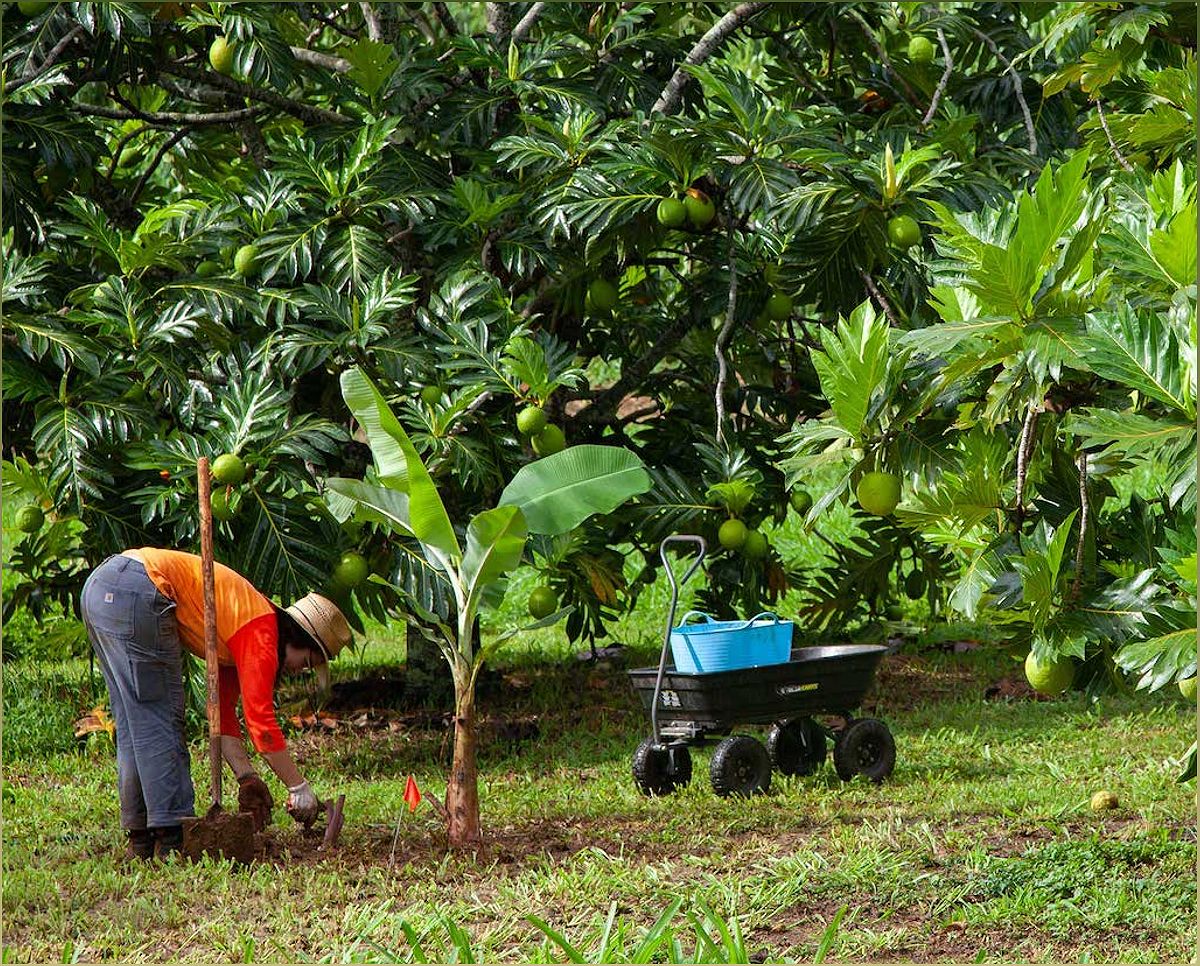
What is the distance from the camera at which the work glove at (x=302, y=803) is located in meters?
4.82

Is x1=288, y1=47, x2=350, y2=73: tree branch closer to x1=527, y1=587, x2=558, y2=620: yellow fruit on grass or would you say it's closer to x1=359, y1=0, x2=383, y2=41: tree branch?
x1=359, y1=0, x2=383, y2=41: tree branch

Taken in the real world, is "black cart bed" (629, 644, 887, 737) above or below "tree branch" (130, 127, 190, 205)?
below

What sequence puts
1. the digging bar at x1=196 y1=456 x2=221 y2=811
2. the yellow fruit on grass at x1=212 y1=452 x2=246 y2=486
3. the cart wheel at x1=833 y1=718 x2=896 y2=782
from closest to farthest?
the digging bar at x1=196 y1=456 x2=221 y2=811 → the yellow fruit on grass at x1=212 y1=452 x2=246 y2=486 → the cart wheel at x1=833 y1=718 x2=896 y2=782

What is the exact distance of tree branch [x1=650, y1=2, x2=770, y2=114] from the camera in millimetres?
6297

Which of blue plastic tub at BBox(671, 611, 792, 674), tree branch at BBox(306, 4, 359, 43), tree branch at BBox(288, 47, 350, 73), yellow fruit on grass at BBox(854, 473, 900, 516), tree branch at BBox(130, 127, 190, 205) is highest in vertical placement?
tree branch at BBox(306, 4, 359, 43)

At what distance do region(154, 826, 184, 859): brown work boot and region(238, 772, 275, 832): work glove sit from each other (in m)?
0.21

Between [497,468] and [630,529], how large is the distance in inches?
33.7

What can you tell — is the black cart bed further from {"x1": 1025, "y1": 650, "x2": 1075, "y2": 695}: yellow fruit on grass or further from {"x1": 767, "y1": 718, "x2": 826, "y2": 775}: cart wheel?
{"x1": 1025, "y1": 650, "x2": 1075, "y2": 695}: yellow fruit on grass

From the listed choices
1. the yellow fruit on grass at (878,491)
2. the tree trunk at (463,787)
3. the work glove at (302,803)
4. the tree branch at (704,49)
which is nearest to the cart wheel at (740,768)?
the tree trunk at (463,787)

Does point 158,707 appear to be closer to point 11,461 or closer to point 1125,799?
point 11,461

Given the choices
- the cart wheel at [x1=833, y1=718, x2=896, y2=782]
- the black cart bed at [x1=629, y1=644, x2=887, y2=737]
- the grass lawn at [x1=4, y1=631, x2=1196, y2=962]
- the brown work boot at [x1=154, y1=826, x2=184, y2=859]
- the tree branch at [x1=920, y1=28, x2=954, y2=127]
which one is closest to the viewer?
the grass lawn at [x1=4, y1=631, x2=1196, y2=962]

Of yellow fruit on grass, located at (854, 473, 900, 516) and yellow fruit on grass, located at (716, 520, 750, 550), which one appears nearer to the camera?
yellow fruit on grass, located at (854, 473, 900, 516)

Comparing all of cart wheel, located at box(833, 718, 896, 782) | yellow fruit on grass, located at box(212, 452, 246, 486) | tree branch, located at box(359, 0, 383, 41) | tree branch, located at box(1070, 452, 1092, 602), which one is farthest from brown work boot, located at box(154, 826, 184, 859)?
tree branch, located at box(359, 0, 383, 41)

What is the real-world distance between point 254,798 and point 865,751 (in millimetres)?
2376
